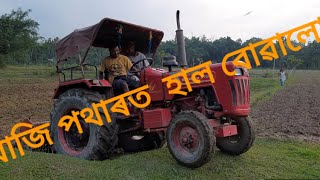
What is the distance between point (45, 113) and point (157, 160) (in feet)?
28.0

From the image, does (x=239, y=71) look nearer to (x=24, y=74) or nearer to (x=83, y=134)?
(x=83, y=134)

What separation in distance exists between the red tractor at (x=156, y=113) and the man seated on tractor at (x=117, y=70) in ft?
0.58

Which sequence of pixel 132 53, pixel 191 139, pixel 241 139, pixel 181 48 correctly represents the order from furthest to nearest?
1. pixel 132 53
2. pixel 241 139
3. pixel 181 48
4. pixel 191 139

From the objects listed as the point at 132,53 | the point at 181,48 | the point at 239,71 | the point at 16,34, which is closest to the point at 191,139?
the point at 239,71

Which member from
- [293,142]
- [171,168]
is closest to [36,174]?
[171,168]

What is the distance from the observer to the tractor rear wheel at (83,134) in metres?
6.14

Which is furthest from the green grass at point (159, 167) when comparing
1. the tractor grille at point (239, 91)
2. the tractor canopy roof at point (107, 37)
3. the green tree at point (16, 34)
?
the green tree at point (16, 34)

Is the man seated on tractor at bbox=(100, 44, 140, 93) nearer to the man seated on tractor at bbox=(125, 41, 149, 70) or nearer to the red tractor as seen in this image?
the red tractor

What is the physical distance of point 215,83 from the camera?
5535mm

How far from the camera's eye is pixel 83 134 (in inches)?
261

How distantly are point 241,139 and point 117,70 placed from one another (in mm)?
2450

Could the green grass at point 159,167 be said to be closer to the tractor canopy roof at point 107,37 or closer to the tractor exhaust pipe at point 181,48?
the tractor exhaust pipe at point 181,48

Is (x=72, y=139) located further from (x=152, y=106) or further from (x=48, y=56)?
(x=48, y=56)

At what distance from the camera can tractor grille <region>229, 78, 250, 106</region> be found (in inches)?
215
